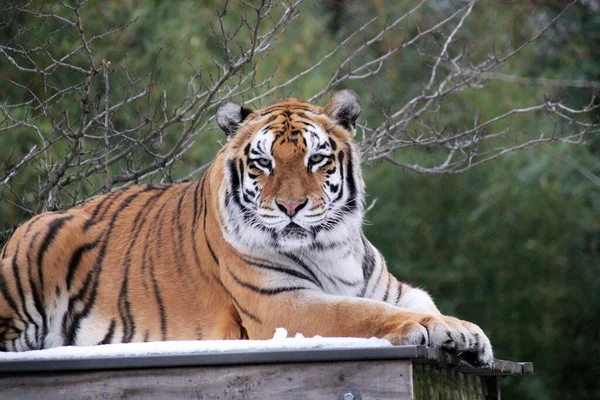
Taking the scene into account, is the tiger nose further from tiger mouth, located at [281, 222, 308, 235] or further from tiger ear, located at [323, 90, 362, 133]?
tiger ear, located at [323, 90, 362, 133]

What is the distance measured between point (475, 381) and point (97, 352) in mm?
1646

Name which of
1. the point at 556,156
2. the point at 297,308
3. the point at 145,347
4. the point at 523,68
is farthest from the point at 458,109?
the point at 145,347

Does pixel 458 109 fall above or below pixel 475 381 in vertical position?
above

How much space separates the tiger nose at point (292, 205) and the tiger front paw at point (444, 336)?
596 mm

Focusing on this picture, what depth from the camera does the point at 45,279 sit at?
385cm

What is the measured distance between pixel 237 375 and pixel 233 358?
0.05 metres

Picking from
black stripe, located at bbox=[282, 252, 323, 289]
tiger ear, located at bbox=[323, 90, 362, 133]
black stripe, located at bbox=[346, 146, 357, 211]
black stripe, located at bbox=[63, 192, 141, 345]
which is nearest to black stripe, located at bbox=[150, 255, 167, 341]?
black stripe, located at bbox=[63, 192, 141, 345]

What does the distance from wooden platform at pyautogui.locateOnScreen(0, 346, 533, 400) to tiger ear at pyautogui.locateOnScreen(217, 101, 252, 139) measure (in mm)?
1300

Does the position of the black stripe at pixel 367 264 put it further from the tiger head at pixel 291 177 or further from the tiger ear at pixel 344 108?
the tiger ear at pixel 344 108

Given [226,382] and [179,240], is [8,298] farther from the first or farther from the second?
[226,382]

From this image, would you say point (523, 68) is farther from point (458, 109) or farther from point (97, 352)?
point (97, 352)

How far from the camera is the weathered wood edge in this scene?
8.49ft

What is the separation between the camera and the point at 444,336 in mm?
2838

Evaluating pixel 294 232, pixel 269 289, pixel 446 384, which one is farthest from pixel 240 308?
pixel 446 384
